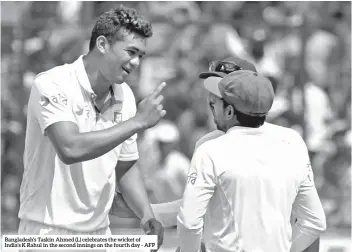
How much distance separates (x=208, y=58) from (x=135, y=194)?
3657 millimetres

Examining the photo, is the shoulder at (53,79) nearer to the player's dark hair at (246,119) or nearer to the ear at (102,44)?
the ear at (102,44)

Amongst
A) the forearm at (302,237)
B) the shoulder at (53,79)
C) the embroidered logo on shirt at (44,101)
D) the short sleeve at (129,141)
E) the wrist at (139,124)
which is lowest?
the forearm at (302,237)

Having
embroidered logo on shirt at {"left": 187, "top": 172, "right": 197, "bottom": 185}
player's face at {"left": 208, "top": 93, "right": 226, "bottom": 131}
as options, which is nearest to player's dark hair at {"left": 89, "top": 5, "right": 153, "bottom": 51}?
player's face at {"left": 208, "top": 93, "right": 226, "bottom": 131}

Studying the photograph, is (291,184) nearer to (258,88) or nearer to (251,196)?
(251,196)

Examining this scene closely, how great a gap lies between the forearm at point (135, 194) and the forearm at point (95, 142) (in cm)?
58

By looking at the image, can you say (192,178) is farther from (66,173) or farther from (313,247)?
(66,173)

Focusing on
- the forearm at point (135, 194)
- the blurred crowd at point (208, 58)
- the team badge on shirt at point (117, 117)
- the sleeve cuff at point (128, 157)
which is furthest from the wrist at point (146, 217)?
the blurred crowd at point (208, 58)

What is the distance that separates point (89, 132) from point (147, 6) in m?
4.28

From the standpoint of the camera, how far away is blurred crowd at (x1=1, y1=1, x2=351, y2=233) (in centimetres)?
700

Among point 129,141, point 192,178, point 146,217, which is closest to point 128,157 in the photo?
point 129,141

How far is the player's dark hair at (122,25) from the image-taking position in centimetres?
356

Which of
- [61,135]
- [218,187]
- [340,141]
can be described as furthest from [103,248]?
[340,141]

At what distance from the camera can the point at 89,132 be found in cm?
327

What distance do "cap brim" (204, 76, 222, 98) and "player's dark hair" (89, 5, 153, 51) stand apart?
57cm
